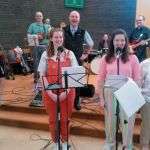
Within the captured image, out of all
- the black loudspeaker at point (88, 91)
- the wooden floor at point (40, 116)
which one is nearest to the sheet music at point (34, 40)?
Result: the wooden floor at point (40, 116)

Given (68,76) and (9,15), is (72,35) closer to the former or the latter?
(68,76)

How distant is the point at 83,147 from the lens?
4.70 metres

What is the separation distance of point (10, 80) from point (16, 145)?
3.17 metres

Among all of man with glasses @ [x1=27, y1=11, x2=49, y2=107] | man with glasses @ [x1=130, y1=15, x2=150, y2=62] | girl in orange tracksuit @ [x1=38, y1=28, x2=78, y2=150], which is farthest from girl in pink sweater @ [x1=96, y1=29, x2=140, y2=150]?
man with glasses @ [x1=130, y1=15, x2=150, y2=62]

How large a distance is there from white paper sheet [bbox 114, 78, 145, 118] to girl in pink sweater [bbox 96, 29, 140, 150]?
1.17 feet

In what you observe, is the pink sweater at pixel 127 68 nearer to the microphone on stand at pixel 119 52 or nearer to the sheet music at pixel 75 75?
the microphone on stand at pixel 119 52

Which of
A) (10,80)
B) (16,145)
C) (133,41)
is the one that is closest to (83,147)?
(16,145)

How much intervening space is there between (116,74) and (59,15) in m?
6.20

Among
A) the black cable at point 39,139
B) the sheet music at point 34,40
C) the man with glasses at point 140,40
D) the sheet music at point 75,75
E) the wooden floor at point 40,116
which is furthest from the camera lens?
the man with glasses at point 140,40

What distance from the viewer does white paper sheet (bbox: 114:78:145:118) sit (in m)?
3.26

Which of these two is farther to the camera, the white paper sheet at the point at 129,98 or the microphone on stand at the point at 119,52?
the microphone on stand at the point at 119,52

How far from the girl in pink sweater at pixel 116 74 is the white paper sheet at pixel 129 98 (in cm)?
36

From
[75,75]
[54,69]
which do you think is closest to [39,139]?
[54,69]

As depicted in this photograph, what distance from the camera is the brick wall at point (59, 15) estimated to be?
9.12 meters
